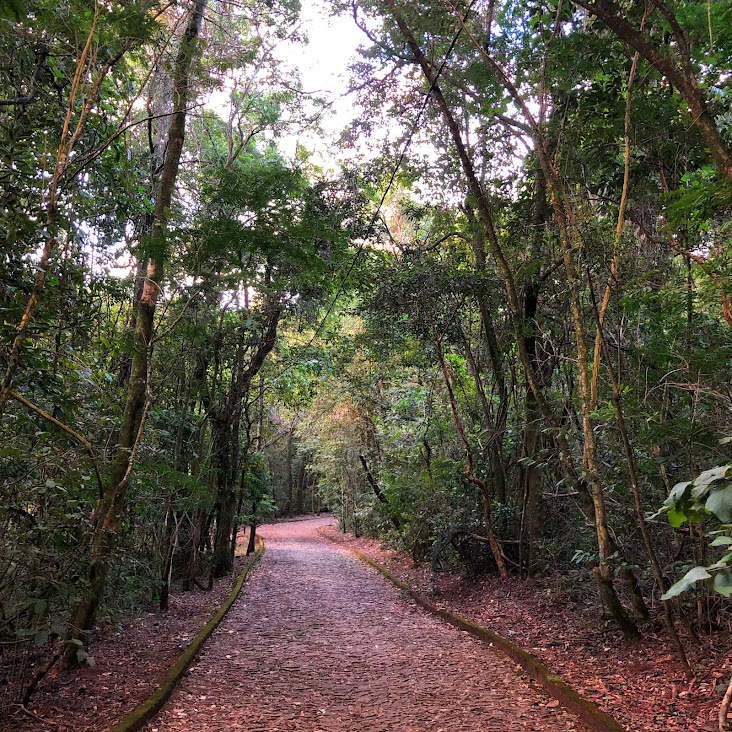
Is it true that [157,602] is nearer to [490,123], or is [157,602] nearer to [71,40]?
[71,40]

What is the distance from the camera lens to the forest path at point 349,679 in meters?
3.94

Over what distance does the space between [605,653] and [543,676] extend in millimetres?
672

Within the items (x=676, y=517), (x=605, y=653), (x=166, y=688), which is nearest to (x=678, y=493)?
(x=676, y=517)

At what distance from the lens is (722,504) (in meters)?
1.21

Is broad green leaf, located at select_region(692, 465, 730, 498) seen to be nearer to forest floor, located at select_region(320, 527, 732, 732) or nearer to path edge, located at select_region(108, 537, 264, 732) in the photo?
forest floor, located at select_region(320, 527, 732, 732)

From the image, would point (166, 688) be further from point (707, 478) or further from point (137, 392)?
point (707, 478)

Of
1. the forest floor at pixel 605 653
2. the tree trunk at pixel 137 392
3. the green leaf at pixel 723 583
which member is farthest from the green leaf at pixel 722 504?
the tree trunk at pixel 137 392

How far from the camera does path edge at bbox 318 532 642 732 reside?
3561 mm

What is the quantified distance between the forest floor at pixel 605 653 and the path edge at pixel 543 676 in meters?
0.09

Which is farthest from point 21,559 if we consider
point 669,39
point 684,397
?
point 669,39

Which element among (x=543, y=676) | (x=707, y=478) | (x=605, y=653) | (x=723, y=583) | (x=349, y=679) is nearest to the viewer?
(x=723, y=583)

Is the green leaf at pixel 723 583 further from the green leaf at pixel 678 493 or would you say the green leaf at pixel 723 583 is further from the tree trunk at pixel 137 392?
the tree trunk at pixel 137 392

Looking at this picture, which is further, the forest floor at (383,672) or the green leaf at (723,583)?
the forest floor at (383,672)

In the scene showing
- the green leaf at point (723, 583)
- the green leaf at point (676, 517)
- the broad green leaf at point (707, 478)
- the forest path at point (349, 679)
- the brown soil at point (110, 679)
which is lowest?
the forest path at point (349, 679)
